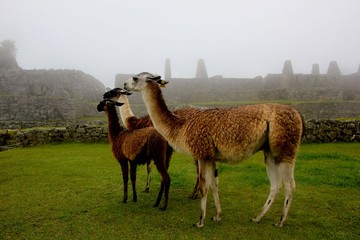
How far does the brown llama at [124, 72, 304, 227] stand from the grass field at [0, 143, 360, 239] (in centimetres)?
40

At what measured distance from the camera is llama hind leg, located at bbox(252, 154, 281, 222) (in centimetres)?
454

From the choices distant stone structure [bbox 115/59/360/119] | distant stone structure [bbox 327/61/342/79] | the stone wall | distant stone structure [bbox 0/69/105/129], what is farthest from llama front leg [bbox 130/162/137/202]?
distant stone structure [bbox 327/61/342/79]

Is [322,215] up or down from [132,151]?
down

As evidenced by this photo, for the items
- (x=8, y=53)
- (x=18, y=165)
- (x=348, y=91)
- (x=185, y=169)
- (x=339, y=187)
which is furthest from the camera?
(x=8, y=53)

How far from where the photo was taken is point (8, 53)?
39812 mm

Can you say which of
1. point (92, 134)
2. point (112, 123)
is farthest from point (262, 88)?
point (112, 123)

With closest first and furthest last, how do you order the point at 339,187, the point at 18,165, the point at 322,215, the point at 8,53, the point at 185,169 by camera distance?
the point at 322,215
the point at 339,187
the point at 185,169
the point at 18,165
the point at 8,53

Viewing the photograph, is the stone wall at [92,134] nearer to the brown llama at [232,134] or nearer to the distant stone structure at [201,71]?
the brown llama at [232,134]

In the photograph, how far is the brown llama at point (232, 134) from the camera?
13.7 feet

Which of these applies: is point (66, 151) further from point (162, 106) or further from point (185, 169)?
point (162, 106)

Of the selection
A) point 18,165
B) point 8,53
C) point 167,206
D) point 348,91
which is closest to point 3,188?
point 18,165

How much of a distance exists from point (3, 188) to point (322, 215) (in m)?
6.07

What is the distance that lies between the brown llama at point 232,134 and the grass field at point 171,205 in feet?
1.30

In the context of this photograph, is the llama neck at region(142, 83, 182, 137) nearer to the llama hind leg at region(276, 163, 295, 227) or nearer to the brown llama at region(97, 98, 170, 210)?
Result: the brown llama at region(97, 98, 170, 210)
